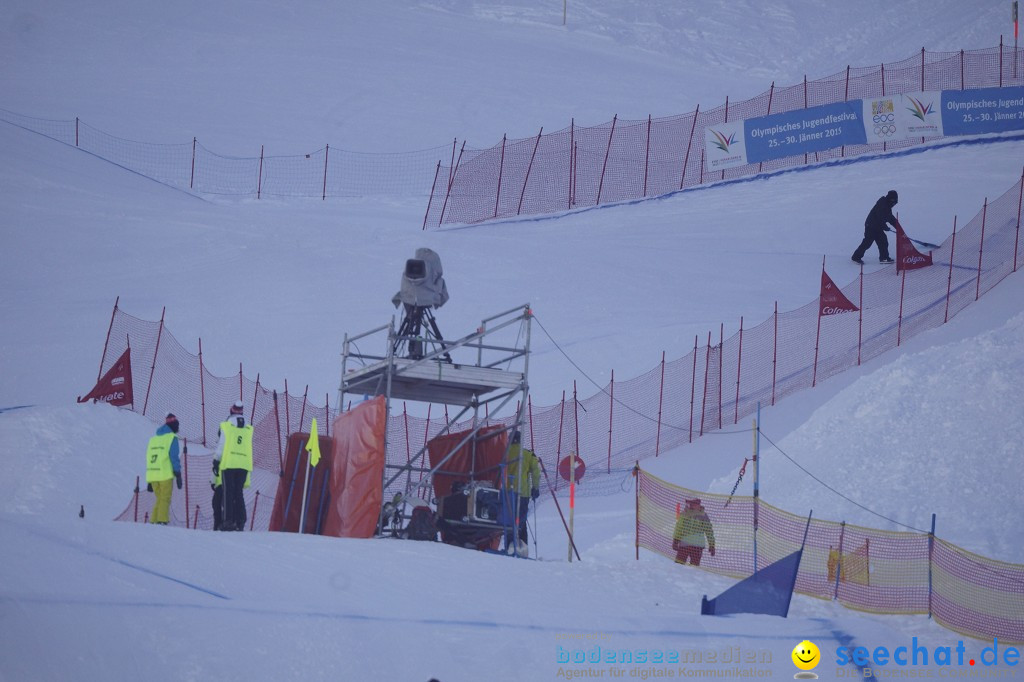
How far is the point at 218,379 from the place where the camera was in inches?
806

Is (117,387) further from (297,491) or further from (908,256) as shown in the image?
(908,256)

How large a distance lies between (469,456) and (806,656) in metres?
6.39

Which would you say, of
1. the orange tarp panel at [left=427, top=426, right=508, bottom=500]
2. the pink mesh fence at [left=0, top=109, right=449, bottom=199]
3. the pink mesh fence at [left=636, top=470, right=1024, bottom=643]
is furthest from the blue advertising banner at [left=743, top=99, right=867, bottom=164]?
the pink mesh fence at [left=636, top=470, right=1024, bottom=643]

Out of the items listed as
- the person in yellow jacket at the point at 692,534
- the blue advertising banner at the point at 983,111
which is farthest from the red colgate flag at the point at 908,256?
the person in yellow jacket at the point at 692,534

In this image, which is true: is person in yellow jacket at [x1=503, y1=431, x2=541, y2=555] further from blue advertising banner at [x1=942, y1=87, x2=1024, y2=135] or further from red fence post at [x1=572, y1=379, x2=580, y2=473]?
blue advertising banner at [x1=942, y1=87, x2=1024, y2=135]

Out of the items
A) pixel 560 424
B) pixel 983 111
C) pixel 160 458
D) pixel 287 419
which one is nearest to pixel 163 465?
pixel 160 458

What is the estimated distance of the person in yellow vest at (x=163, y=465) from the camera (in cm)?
1440

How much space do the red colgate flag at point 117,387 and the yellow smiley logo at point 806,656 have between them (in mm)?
11115

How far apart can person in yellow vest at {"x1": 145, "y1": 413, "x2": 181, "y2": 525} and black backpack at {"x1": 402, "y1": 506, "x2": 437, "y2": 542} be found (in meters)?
2.46

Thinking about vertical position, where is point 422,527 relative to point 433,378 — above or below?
below

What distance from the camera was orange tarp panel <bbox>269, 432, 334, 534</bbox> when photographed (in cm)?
1525

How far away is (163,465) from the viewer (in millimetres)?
14430

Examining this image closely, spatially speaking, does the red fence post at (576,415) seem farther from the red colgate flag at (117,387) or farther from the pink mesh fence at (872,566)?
the red colgate flag at (117,387)

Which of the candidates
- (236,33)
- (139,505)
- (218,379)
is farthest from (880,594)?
(236,33)
